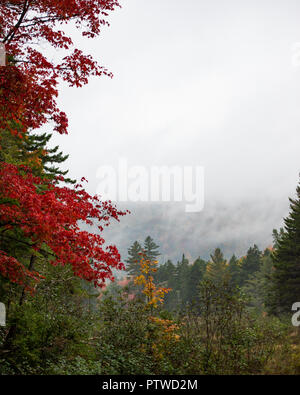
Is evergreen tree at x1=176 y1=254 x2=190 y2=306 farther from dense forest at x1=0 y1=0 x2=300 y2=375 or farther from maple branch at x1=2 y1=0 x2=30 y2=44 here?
maple branch at x1=2 y1=0 x2=30 y2=44

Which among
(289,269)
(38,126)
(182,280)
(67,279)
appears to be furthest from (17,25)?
(182,280)

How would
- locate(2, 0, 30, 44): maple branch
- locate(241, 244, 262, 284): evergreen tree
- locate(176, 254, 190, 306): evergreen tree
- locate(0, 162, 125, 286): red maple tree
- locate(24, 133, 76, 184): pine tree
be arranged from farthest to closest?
locate(176, 254, 190, 306): evergreen tree, locate(241, 244, 262, 284): evergreen tree, locate(24, 133, 76, 184): pine tree, locate(2, 0, 30, 44): maple branch, locate(0, 162, 125, 286): red maple tree

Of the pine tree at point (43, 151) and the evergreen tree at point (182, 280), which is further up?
the pine tree at point (43, 151)

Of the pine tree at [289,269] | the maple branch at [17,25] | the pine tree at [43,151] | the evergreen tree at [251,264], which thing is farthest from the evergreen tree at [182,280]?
the maple branch at [17,25]

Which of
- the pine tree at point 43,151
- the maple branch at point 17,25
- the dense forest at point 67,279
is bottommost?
the dense forest at point 67,279

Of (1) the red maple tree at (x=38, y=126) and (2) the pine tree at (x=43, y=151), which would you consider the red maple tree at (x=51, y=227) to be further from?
(2) the pine tree at (x=43, y=151)

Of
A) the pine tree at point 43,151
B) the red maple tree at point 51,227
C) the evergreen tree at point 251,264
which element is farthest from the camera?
the evergreen tree at point 251,264

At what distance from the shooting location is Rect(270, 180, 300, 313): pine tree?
21641 mm

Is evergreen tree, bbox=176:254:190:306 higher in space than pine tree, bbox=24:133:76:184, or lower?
lower

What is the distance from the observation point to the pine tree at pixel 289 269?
21.6 metres

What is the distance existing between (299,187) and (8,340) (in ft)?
84.1

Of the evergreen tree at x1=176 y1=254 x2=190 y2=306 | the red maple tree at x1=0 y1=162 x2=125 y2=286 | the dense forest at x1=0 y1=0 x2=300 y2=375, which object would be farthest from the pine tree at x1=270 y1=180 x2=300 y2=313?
the evergreen tree at x1=176 y1=254 x2=190 y2=306

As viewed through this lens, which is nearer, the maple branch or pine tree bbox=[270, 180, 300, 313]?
the maple branch

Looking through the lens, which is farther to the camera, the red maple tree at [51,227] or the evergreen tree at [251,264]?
the evergreen tree at [251,264]
